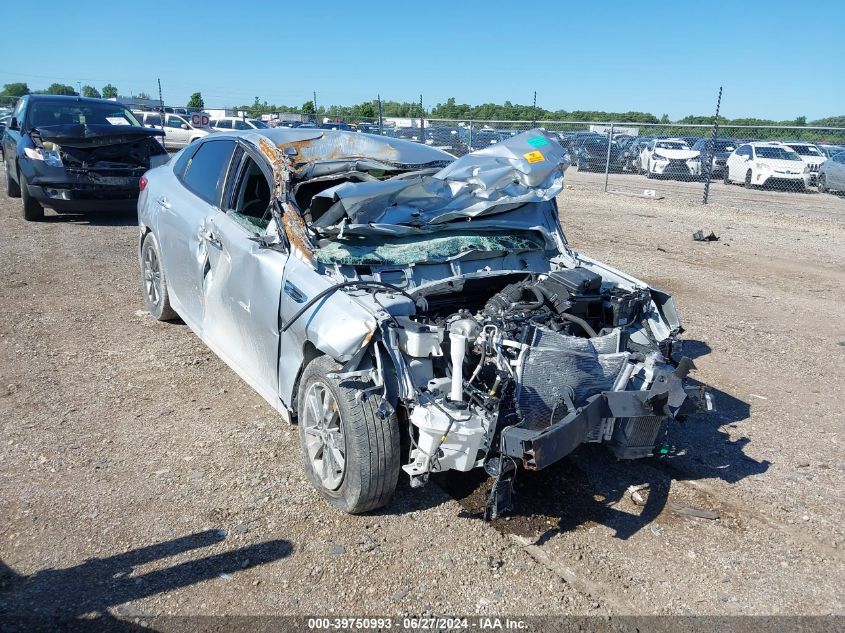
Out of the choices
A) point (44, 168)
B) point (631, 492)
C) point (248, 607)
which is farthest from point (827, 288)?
point (44, 168)

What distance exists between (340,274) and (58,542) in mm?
1870

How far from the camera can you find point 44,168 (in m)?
9.95

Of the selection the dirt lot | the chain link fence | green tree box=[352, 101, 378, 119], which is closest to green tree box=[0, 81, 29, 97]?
green tree box=[352, 101, 378, 119]

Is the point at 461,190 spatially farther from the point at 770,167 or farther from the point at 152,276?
the point at 770,167

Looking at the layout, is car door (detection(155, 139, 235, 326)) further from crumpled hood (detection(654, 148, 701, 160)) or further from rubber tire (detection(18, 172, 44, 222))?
crumpled hood (detection(654, 148, 701, 160))

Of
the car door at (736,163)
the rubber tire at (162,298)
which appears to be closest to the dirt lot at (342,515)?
the rubber tire at (162,298)

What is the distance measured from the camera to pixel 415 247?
416 centimetres

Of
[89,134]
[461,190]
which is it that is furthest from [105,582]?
[89,134]

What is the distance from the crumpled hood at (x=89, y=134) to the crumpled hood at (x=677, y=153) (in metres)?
16.4

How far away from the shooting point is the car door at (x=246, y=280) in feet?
13.2

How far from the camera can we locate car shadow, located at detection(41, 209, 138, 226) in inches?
438

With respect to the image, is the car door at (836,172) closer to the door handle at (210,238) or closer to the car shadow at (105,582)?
the door handle at (210,238)

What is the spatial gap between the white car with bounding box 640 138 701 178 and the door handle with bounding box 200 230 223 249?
1946 centimetres

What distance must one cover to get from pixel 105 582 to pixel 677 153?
860 inches
